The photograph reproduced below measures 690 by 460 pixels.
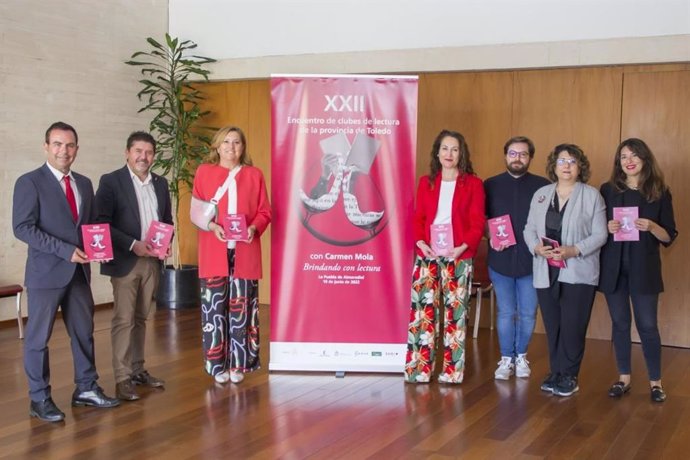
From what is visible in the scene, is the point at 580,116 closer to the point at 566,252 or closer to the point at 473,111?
the point at 473,111

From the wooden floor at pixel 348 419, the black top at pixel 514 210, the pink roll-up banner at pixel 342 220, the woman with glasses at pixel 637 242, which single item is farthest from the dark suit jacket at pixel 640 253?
the pink roll-up banner at pixel 342 220

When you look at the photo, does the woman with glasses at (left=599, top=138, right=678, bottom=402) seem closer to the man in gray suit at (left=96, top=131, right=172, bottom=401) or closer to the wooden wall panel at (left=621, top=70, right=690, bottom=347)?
the wooden wall panel at (left=621, top=70, right=690, bottom=347)

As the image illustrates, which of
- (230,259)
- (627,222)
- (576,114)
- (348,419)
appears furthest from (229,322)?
(576,114)

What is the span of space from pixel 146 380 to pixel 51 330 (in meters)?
0.90

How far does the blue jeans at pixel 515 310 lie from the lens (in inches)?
211

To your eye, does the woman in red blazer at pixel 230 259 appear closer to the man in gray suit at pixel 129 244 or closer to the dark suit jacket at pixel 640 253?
the man in gray suit at pixel 129 244

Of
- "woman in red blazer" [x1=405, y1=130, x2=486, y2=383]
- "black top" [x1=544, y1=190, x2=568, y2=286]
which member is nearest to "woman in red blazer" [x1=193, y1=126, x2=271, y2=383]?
"woman in red blazer" [x1=405, y1=130, x2=486, y2=383]

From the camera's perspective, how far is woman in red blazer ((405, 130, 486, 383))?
5.08m

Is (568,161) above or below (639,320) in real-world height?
above

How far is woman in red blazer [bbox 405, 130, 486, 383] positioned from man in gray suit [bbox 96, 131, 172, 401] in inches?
68.6

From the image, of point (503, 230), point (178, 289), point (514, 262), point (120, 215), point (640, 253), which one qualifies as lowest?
point (178, 289)

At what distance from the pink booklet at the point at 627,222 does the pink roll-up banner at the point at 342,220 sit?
54.4 inches

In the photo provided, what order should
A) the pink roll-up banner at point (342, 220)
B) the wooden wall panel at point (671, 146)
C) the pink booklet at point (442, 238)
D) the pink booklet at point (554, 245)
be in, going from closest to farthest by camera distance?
the pink booklet at point (554, 245) < the pink booklet at point (442, 238) < the pink roll-up banner at point (342, 220) < the wooden wall panel at point (671, 146)

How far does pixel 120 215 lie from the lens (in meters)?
4.76
